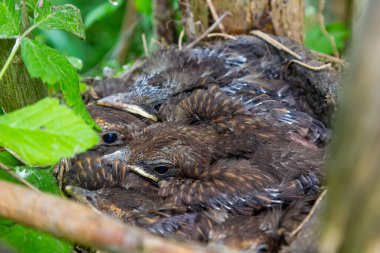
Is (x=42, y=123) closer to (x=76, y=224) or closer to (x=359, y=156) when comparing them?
(x=76, y=224)

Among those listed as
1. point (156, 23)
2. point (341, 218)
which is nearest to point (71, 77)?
point (341, 218)

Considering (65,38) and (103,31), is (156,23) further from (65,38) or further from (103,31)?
(103,31)

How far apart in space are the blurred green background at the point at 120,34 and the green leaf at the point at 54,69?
96 centimetres

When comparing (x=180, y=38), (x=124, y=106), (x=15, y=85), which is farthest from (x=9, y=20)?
(x=180, y=38)

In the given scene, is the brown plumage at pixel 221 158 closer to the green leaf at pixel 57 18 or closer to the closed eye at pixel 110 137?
the closed eye at pixel 110 137

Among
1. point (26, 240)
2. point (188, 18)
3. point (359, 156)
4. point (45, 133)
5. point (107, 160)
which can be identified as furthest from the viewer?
point (188, 18)

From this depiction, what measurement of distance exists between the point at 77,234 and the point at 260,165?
2.54ft

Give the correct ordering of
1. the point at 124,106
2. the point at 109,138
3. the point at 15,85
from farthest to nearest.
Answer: the point at 124,106 < the point at 109,138 < the point at 15,85

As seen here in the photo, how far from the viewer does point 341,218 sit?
71cm

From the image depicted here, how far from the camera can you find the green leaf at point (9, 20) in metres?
1.21

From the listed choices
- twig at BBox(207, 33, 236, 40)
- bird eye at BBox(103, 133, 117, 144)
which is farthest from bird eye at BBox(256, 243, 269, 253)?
twig at BBox(207, 33, 236, 40)

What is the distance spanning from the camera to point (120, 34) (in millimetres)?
4094

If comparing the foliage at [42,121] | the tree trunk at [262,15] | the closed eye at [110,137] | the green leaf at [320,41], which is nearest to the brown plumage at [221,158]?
the closed eye at [110,137]

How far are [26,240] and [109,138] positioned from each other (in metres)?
0.75
